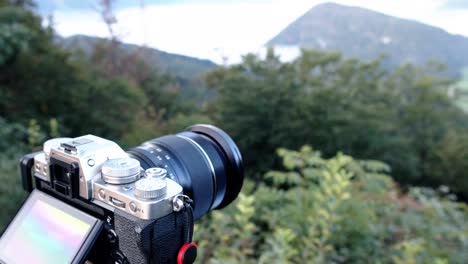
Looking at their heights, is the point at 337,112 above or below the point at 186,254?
below

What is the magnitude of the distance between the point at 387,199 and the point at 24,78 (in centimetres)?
606

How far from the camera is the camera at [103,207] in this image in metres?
0.64

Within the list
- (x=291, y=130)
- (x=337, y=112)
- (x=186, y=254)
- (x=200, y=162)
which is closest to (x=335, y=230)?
(x=200, y=162)

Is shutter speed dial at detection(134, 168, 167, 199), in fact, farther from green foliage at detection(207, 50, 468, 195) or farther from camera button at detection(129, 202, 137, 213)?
green foliage at detection(207, 50, 468, 195)

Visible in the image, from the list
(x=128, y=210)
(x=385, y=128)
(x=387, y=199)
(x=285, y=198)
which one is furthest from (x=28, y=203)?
(x=385, y=128)

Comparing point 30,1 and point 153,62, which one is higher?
point 30,1

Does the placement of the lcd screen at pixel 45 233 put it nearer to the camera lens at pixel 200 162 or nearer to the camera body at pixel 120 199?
the camera body at pixel 120 199

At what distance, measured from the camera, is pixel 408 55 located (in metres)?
10.3

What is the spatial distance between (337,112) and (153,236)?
9.65 m

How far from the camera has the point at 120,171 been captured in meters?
0.68

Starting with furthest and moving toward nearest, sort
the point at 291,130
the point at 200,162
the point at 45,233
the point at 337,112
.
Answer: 1. the point at 337,112
2. the point at 291,130
3. the point at 200,162
4. the point at 45,233

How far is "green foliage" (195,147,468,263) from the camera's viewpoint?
153 centimetres

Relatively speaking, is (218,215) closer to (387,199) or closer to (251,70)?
(387,199)

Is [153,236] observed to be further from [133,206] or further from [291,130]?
[291,130]
